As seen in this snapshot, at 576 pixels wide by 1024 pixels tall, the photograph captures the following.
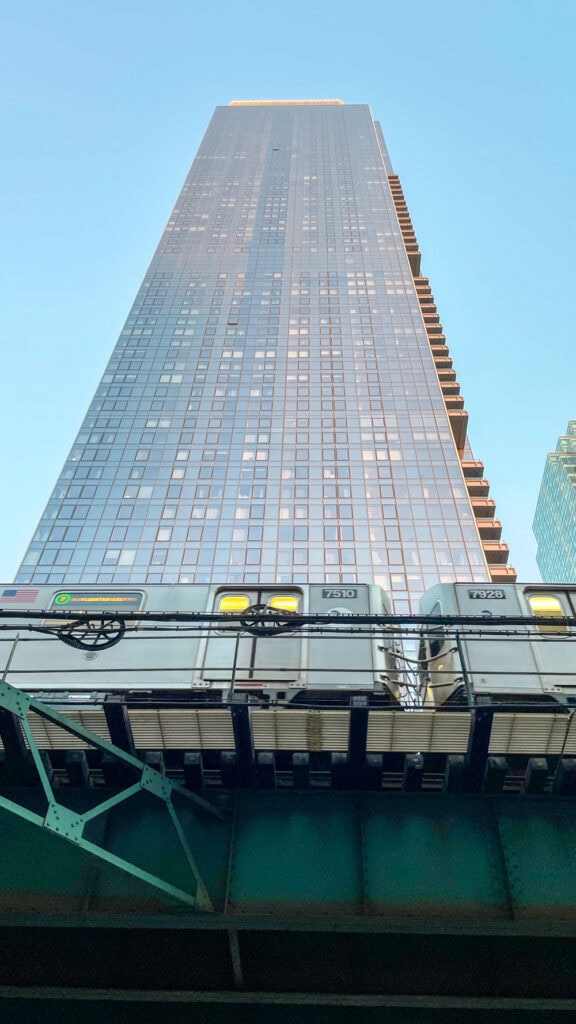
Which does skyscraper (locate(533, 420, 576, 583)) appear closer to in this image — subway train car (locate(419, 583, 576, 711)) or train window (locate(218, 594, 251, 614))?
subway train car (locate(419, 583, 576, 711))

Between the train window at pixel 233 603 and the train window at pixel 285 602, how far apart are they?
1.53 feet

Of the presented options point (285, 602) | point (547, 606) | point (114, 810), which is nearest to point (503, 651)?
point (547, 606)

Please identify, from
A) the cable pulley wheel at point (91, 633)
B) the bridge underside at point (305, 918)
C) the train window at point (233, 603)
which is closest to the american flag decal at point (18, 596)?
the cable pulley wheel at point (91, 633)

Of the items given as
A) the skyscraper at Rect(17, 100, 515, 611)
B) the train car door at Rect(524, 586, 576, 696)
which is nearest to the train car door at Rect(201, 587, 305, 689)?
the train car door at Rect(524, 586, 576, 696)

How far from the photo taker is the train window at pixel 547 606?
12602 millimetres

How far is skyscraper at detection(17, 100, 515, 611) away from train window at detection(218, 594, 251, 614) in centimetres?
3982

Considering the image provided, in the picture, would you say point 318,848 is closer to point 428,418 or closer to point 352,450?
point 352,450

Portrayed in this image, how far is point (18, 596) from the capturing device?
537 inches

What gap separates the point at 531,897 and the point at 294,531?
50628 millimetres

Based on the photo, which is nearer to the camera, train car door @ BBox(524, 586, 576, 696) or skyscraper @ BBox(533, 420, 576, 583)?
train car door @ BBox(524, 586, 576, 696)

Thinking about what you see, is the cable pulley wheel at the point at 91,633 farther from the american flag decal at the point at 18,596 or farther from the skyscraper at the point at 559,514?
the skyscraper at the point at 559,514

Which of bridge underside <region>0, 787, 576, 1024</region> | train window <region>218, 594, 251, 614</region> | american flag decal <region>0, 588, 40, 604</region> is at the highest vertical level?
american flag decal <region>0, 588, 40, 604</region>

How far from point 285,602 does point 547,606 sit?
4705 mm

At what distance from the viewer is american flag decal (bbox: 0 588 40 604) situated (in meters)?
13.5
